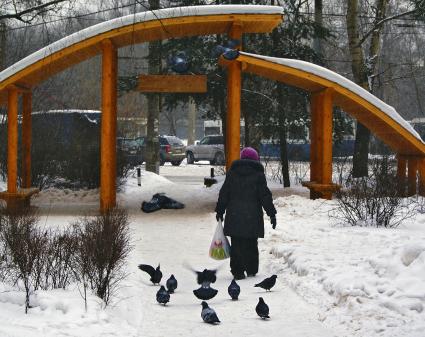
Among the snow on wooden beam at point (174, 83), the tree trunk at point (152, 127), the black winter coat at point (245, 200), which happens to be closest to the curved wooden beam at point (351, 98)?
the snow on wooden beam at point (174, 83)

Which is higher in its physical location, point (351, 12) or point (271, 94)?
point (351, 12)

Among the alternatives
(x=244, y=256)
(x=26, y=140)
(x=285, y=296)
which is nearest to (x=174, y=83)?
(x=26, y=140)

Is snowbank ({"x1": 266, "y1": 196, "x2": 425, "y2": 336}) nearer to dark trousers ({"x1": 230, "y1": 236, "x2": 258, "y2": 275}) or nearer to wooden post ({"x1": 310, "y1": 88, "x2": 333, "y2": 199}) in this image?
dark trousers ({"x1": 230, "y1": 236, "x2": 258, "y2": 275})

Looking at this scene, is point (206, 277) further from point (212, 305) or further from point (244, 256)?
point (244, 256)

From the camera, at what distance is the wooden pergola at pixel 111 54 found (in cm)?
1541

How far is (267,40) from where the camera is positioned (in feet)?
73.9

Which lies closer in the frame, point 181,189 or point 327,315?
point 327,315

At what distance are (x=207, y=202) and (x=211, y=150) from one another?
2384cm

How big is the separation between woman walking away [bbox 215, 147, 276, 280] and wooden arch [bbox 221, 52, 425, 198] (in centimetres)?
683

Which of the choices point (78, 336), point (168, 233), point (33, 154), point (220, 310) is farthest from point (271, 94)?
point (78, 336)

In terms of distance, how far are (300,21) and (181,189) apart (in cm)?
712

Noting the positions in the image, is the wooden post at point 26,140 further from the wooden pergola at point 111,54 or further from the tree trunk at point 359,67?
the tree trunk at point 359,67

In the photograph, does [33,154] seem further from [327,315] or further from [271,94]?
[327,315]

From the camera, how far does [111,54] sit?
16.3 m
